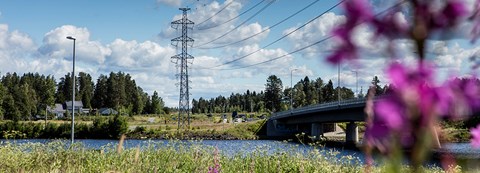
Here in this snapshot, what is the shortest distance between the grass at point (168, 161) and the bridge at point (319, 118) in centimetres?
4005

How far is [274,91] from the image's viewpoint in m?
166

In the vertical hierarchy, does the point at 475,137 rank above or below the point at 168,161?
above

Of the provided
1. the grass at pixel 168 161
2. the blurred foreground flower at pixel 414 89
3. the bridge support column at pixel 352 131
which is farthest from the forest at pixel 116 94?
the blurred foreground flower at pixel 414 89

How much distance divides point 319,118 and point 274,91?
3356 inches

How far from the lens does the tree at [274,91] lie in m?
165

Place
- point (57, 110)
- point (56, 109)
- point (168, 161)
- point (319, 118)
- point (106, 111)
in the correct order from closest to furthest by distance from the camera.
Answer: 1. point (168, 161)
2. point (319, 118)
3. point (106, 111)
4. point (56, 109)
5. point (57, 110)

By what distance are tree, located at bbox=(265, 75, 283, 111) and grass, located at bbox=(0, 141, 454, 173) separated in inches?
5880

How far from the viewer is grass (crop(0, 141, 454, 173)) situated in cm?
1189

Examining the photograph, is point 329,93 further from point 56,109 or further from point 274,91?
point 56,109

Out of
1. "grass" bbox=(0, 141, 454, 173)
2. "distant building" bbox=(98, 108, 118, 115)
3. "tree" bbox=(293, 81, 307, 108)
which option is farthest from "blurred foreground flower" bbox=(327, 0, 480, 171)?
"tree" bbox=(293, 81, 307, 108)

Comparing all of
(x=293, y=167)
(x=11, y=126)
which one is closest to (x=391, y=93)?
(x=293, y=167)

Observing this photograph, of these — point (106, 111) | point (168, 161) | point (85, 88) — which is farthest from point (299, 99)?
point (168, 161)

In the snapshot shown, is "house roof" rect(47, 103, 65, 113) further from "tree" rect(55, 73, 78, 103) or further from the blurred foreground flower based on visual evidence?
the blurred foreground flower

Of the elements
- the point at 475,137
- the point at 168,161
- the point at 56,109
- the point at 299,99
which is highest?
the point at 299,99
